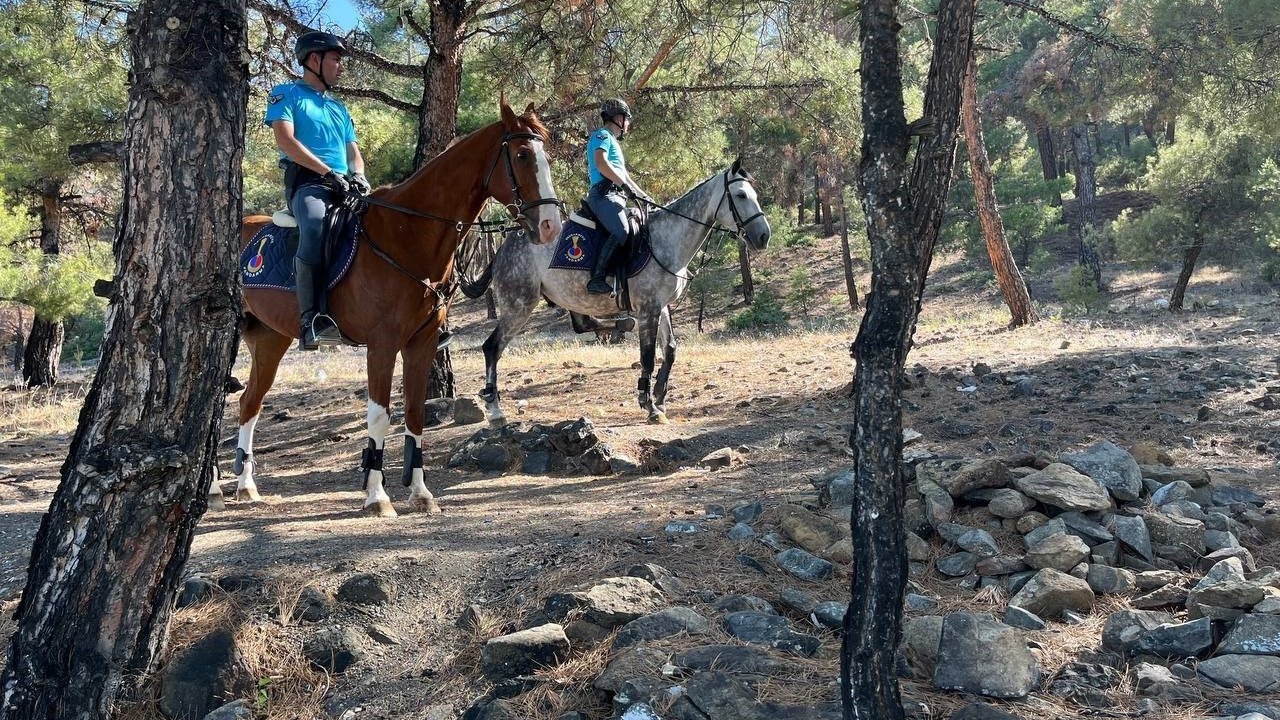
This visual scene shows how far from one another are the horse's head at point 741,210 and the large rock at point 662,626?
5195mm

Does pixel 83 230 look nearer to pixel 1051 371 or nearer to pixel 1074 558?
pixel 1051 371

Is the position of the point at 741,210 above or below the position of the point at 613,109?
below

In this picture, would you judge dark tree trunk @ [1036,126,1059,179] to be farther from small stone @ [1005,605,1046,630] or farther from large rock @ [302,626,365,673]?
large rock @ [302,626,365,673]

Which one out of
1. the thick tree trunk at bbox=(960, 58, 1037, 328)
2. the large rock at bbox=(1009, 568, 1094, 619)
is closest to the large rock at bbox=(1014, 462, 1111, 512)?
the large rock at bbox=(1009, 568, 1094, 619)

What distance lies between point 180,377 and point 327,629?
1.34m

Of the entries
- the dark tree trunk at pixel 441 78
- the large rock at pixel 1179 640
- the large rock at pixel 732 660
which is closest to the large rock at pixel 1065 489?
the large rock at pixel 1179 640

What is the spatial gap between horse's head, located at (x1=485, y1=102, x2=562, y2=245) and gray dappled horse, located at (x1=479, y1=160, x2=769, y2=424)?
2699mm

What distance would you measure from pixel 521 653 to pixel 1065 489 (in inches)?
122

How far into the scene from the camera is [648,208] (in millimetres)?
9516

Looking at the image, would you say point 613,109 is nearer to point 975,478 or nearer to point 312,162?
point 312,162

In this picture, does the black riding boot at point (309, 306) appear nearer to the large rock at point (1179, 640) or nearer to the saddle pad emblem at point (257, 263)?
the saddle pad emblem at point (257, 263)

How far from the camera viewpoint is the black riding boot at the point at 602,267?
909cm

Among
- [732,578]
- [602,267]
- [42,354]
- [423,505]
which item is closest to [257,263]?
[423,505]

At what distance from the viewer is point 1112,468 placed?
529cm
